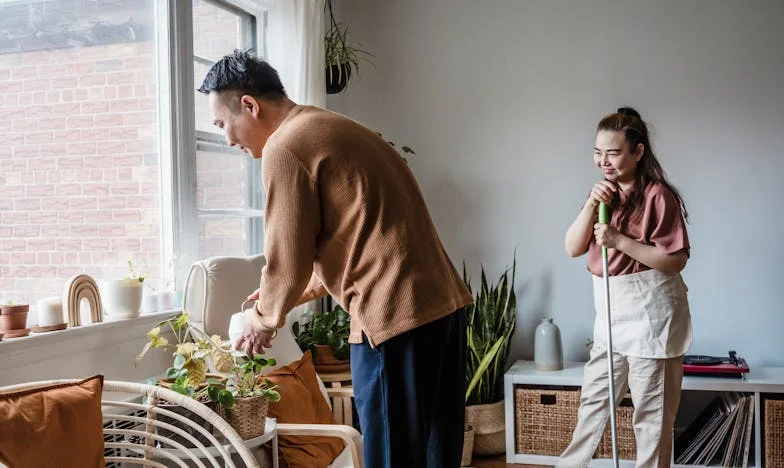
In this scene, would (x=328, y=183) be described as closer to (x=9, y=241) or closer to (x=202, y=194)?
(x=9, y=241)

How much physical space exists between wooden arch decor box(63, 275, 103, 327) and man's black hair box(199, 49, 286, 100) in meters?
0.77

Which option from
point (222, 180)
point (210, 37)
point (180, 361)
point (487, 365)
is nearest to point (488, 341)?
point (487, 365)

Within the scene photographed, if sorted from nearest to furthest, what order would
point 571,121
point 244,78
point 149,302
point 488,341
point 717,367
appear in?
point 244,78 < point 149,302 < point 717,367 < point 488,341 < point 571,121

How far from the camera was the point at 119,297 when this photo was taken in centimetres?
267

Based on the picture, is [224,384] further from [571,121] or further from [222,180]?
[571,121]

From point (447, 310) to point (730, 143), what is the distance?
8.52 feet

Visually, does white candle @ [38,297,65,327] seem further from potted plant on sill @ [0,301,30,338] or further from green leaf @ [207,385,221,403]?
green leaf @ [207,385,221,403]

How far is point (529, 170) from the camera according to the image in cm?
425

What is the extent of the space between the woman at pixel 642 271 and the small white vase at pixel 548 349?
84cm

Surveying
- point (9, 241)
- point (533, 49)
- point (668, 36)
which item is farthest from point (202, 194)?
point (668, 36)

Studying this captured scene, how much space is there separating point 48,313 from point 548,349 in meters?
2.33

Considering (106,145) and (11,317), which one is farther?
(106,145)

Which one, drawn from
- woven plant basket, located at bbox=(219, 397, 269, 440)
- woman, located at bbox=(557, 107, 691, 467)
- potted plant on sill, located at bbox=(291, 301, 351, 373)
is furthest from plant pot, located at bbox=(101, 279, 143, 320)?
woman, located at bbox=(557, 107, 691, 467)

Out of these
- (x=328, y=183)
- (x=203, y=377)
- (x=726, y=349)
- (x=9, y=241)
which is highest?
(x=328, y=183)
